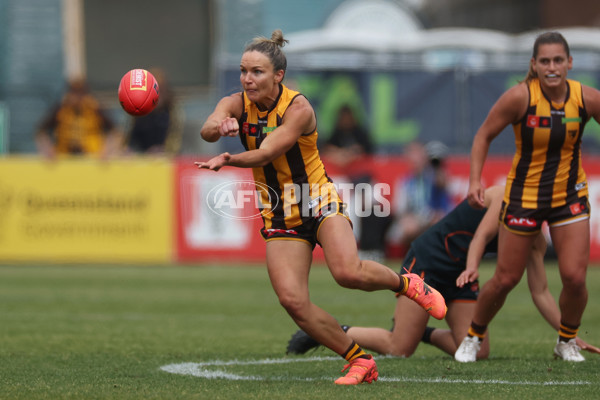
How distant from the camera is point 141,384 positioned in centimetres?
599

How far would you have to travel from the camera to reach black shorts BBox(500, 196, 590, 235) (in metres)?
6.88

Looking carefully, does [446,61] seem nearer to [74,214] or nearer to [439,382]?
[74,214]

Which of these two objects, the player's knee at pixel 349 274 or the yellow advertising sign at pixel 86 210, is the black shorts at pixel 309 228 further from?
the yellow advertising sign at pixel 86 210

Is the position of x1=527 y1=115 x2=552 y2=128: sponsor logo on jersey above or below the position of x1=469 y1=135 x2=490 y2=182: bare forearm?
above

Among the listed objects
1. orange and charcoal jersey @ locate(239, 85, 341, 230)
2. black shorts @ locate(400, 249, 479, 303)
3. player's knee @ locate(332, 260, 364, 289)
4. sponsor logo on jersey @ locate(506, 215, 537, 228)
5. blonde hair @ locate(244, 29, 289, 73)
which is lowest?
black shorts @ locate(400, 249, 479, 303)

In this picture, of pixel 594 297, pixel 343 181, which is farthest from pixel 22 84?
pixel 594 297

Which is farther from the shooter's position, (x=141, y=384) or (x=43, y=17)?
(x=43, y=17)

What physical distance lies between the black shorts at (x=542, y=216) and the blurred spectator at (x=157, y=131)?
10.5 metres

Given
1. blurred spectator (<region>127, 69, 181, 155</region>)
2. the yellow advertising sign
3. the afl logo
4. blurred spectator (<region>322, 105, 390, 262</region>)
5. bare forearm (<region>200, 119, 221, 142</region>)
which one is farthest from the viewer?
blurred spectator (<region>127, 69, 181, 155</region>)

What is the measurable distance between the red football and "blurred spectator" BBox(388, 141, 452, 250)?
373 inches

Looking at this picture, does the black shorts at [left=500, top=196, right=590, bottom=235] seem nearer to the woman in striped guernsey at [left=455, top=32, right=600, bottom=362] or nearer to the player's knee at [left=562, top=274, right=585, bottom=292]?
the woman in striped guernsey at [left=455, top=32, right=600, bottom=362]

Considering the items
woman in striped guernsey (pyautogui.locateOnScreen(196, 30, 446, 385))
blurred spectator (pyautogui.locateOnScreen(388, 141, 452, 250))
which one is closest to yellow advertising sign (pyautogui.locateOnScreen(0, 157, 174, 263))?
blurred spectator (pyautogui.locateOnScreen(388, 141, 452, 250))

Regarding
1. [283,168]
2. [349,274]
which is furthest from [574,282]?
[283,168]

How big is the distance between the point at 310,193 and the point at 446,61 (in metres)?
15.6
